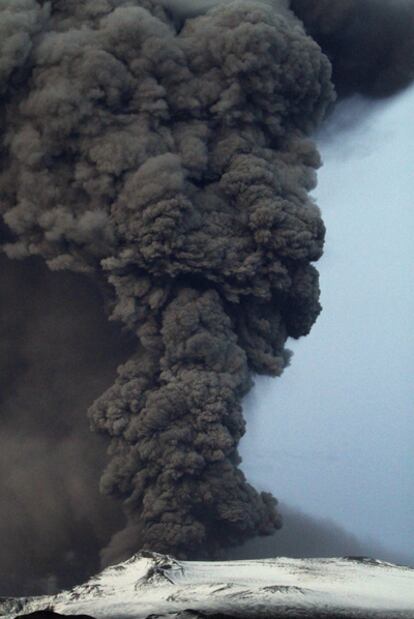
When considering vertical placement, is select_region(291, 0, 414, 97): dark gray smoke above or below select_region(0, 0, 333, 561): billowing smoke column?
above

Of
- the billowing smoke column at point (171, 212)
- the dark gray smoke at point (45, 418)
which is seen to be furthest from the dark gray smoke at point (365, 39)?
the dark gray smoke at point (45, 418)

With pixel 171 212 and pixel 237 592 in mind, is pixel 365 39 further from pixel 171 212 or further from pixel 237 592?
pixel 237 592

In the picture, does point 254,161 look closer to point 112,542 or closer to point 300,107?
point 300,107

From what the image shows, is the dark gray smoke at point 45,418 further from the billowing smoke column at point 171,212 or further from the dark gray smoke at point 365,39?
the dark gray smoke at point 365,39

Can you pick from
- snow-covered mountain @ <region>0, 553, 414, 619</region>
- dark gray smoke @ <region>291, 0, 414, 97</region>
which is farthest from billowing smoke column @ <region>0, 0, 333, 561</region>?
snow-covered mountain @ <region>0, 553, 414, 619</region>

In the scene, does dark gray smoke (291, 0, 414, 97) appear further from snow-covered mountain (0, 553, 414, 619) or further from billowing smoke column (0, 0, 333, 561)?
snow-covered mountain (0, 553, 414, 619)

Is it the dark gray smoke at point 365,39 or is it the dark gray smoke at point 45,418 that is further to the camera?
the dark gray smoke at point 365,39
